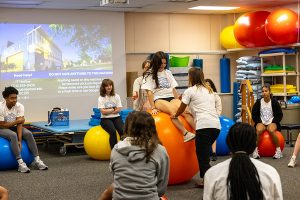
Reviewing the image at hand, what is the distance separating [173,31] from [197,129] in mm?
6310

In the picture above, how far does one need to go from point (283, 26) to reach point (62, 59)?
425cm

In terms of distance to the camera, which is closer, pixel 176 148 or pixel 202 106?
pixel 202 106

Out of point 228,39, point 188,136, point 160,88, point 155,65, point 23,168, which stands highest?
point 228,39

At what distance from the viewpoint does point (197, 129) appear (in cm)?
560

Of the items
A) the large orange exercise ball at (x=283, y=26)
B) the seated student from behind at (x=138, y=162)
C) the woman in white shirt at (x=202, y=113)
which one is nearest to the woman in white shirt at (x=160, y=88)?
the woman in white shirt at (x=202, y=113)

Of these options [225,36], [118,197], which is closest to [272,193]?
[118,197]

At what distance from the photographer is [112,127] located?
7934 mm

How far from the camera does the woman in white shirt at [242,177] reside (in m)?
2.49

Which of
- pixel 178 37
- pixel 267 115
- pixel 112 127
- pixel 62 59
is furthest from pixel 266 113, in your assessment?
pixel 62 59

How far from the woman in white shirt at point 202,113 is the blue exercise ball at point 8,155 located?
285cm

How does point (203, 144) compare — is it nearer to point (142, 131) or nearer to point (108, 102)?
point (142, 131)

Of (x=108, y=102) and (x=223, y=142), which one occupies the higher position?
(x=108, y=102)

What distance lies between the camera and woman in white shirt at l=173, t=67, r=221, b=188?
5.55 metres

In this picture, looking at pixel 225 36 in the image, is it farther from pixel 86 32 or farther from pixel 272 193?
pixel 272 193
